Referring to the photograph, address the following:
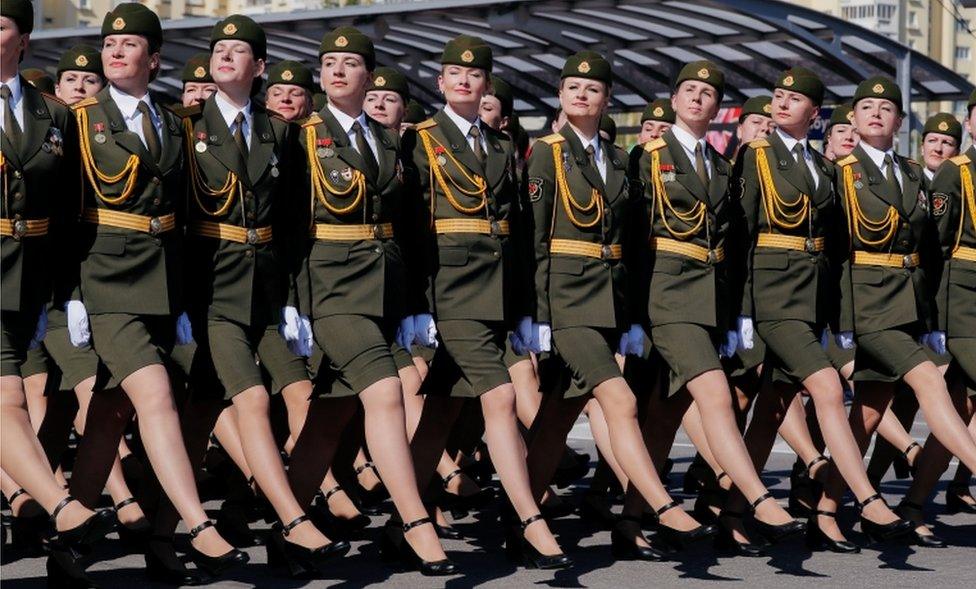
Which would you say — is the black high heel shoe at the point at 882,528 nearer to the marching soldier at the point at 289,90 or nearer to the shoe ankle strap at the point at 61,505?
the marching soldier at the point at 289,90

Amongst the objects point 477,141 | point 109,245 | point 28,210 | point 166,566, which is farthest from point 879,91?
point 28,210

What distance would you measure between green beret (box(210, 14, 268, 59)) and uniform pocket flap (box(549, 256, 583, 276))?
1.45 meters

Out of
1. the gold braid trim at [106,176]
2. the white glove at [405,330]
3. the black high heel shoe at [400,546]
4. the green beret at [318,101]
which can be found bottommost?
the black high heel shoe at [400,546]

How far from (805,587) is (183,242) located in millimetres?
2534

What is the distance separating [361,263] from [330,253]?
0.12 m

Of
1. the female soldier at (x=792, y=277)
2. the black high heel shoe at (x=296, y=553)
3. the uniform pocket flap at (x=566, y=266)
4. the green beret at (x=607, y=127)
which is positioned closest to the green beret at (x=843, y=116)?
the green beret at (x=607, y=127)

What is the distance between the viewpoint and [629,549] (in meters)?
8.12

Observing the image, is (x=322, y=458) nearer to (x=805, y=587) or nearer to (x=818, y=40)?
(x=805, y=587)

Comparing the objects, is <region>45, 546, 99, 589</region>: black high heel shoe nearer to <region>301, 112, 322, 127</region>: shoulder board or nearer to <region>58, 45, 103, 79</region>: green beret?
<region>301, 112, 322, 127</region>: shoulder board

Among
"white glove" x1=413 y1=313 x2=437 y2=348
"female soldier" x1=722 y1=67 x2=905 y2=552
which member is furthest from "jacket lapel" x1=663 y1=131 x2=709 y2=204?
"white glove" x1=413 y1=313 x2=437 y2=348

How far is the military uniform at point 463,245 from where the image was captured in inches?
305

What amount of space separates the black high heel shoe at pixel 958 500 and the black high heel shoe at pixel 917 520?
949 millimetres

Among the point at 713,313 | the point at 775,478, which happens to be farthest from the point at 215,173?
the point at 775,478

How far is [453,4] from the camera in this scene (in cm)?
1908
